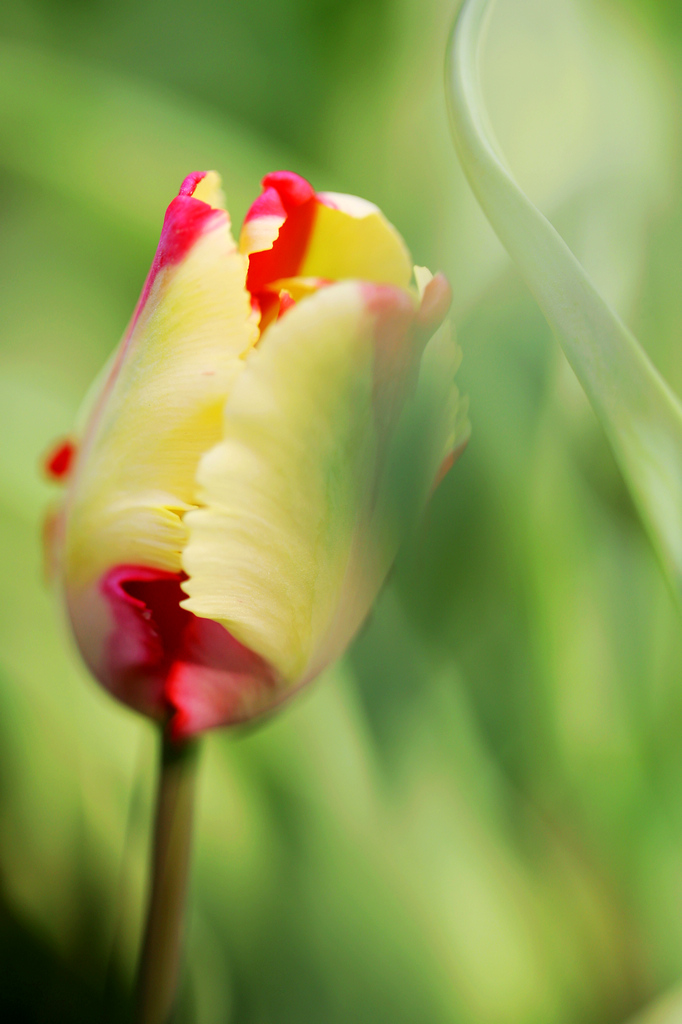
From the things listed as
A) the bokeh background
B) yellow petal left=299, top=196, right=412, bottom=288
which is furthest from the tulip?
the bokeh background

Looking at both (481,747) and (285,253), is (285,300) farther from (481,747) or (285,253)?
(481,747)

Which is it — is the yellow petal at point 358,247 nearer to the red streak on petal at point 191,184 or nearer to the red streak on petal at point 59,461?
the red streak on petal at point 191,184

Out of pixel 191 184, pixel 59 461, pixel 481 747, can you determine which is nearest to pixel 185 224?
pixel 191 184

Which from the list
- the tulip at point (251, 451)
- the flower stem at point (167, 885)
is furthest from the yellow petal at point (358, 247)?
the flower stem at point (167, 885)

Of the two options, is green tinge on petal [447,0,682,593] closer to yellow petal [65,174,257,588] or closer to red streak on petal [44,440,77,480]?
yellow petal [65,174,257,588]

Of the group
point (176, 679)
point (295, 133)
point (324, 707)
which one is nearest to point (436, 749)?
point (324, 707)

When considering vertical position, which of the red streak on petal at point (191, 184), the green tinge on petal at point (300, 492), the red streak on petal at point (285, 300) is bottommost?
the green tinge on petal at point (300, 492)

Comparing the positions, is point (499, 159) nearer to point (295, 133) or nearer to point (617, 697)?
point (617, 697)
